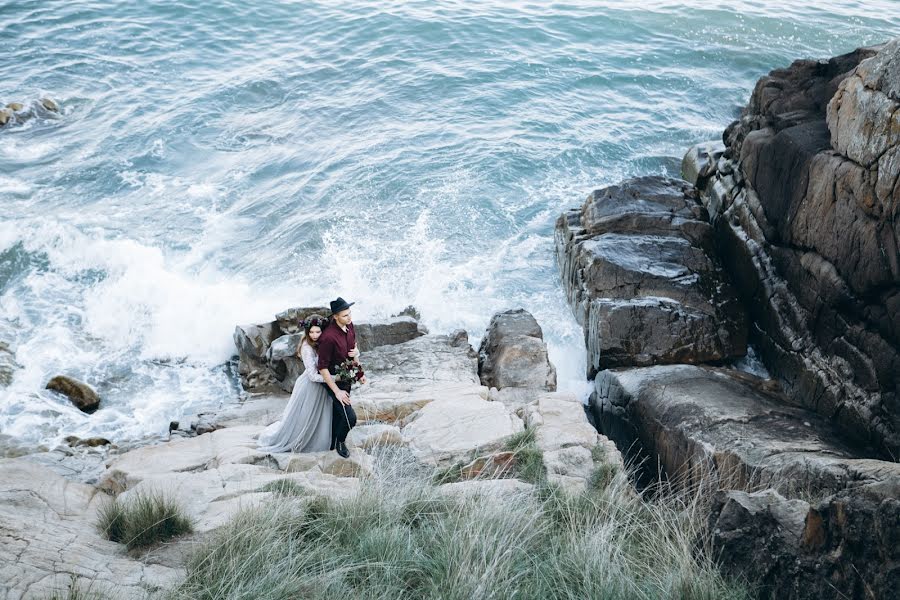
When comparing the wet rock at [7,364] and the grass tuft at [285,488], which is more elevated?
the grass tuft at [285,488]

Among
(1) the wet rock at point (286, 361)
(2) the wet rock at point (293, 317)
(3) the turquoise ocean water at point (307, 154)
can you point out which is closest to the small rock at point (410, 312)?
(3) the turquoise ocean water at point (307, 154)

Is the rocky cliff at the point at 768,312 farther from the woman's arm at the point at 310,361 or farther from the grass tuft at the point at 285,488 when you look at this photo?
the woman's arm at the point at 310,361

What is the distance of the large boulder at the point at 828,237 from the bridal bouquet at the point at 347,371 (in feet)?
18.6

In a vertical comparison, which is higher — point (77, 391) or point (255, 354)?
point (255, 354)

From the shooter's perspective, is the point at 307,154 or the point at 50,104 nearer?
the point at 307,154

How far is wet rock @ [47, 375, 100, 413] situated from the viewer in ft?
35.7

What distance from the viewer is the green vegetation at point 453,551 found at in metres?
4.65

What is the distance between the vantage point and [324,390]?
7789 mm

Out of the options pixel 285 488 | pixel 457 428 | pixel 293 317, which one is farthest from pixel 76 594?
pixel 293 317

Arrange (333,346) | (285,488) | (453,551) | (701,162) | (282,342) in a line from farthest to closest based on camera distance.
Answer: (701,162), (282,342), (333,346), (285,488), (453,551)

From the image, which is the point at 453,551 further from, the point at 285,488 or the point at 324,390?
the point at 324,390

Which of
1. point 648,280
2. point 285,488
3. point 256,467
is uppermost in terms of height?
point 648,280

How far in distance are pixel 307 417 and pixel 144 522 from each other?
7.68 feet

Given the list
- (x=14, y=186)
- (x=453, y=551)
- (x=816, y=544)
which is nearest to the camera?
(x=816, y=544)
